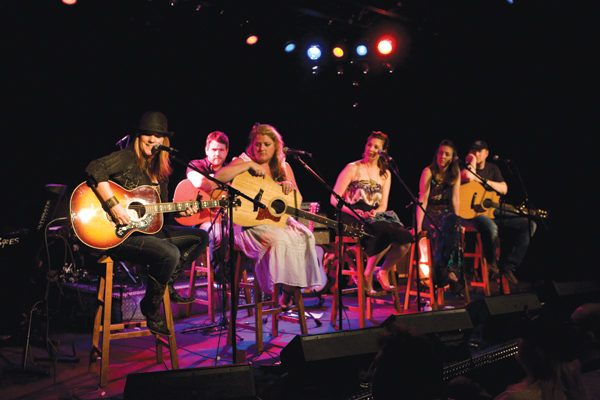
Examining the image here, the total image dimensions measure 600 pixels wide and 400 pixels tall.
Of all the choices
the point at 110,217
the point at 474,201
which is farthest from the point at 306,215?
the point at 474,201

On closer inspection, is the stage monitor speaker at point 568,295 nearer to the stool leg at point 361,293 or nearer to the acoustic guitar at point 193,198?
→ the stool leg at point 361,293

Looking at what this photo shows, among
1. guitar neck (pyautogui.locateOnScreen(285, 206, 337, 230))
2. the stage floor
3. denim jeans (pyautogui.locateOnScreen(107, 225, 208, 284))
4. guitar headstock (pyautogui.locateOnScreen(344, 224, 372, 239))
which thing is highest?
guitar neck (pyautogui.locateOnScreen(285, 206, 337, 230))

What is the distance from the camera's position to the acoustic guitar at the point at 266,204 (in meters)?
4.25

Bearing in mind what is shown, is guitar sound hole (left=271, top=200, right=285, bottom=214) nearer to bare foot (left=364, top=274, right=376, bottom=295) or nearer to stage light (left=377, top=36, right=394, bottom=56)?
bare foot (left=364, top=274, right=376, bottom=295)

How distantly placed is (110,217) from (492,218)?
5364 mm

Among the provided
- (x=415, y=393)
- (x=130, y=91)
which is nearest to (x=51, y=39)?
(x=130, y=91)

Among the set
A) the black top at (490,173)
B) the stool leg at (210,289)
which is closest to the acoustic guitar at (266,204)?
the stool leg at (210,289)

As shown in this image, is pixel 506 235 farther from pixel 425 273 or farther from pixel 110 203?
pixel 110 203

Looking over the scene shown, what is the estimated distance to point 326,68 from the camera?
802cm

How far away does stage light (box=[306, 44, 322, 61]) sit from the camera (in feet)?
24.7

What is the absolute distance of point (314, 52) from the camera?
7531mm

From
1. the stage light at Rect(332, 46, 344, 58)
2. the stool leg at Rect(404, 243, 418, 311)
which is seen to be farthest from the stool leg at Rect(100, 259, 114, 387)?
the stage light at Rect(332, 46, 344, 58)

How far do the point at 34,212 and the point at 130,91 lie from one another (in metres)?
3.07

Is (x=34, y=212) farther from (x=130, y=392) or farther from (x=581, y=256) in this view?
(x=581, y=256)
